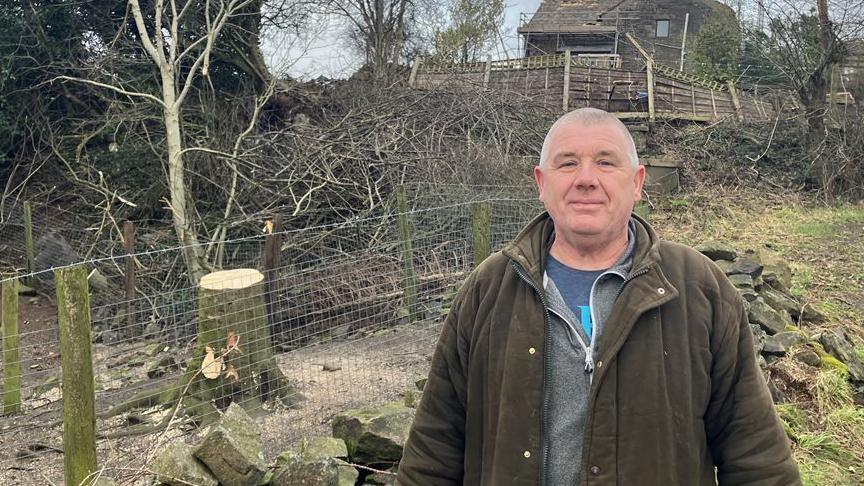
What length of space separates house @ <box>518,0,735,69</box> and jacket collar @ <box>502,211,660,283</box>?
30.0 meters

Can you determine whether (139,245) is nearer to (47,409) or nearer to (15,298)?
(15,298)

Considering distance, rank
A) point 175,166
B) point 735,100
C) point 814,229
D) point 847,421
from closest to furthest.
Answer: point 847,421 < point 175,166 < point 814,229 < point 735,100

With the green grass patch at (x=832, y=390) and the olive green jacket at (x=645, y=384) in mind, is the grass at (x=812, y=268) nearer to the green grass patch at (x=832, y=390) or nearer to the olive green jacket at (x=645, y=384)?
the green grass patch at (x=832, y=390)

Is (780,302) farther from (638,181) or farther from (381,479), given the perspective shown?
(638,181)

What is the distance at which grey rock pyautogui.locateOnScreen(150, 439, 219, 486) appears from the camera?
3.21 m

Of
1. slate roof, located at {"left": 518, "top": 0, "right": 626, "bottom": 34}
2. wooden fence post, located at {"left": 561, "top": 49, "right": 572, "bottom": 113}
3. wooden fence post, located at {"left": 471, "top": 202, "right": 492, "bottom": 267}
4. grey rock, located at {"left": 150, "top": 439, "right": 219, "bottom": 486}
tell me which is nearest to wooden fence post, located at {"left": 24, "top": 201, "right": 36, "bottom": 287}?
wooden fence post, located at {"left": 471, "top": 202, "right": 492, "bottom": 267}

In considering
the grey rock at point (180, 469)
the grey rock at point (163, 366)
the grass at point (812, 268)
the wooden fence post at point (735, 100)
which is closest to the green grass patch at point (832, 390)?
the grass at point (812, 268)

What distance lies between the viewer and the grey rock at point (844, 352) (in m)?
5.69

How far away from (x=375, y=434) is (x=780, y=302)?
5.35 m

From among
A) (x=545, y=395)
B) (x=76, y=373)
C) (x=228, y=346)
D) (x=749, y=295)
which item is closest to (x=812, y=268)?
(x=749, y=295)

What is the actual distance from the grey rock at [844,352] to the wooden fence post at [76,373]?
5752 mm

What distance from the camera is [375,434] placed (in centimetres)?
368

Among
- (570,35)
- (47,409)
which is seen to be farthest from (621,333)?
(570,35)

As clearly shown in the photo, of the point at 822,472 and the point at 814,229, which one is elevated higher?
the point at 814,229
